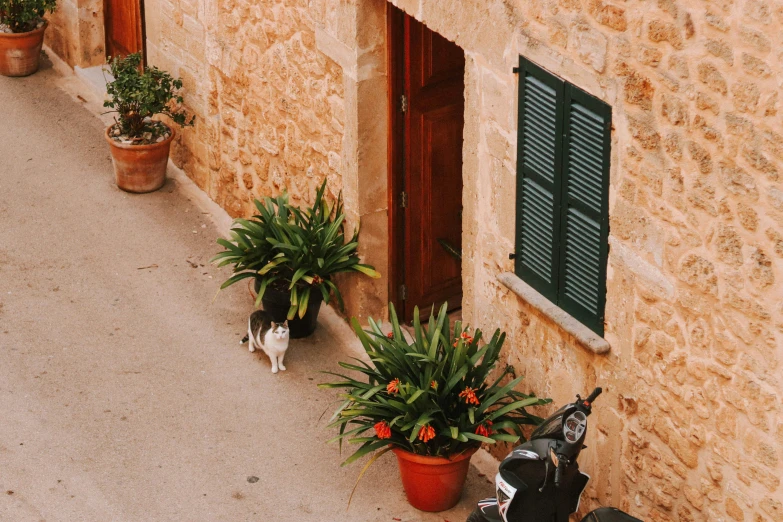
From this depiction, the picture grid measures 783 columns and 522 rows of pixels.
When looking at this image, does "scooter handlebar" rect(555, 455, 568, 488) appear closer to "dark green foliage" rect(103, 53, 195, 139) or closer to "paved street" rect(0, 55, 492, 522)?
"paved street" rect(0, 55, 492, 522)

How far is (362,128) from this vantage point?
8172 mm

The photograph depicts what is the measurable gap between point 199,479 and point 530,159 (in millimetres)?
2741

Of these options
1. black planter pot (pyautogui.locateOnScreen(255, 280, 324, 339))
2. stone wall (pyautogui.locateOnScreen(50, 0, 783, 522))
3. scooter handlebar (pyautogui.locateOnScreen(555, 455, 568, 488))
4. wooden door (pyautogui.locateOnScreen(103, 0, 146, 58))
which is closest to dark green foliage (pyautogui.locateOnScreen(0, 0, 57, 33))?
wooden door (pyautogui.locateOnScreen(103, 0, 146, 58))

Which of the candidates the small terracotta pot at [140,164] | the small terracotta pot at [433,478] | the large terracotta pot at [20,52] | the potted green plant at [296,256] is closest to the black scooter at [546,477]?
the small terracotta pot at [433,478]

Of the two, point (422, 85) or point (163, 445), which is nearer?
point (163, 445)

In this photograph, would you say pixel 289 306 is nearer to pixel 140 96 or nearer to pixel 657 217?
pixel 140 96

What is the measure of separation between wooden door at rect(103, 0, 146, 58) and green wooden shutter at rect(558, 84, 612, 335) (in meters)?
6.39

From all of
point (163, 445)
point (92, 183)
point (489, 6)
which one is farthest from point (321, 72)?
point (92, 183)

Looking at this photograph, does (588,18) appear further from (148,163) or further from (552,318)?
(148,163)

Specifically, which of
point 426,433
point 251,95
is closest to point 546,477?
point 426,433

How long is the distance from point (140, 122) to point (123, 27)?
2277 millimetres

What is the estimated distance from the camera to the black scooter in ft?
18.0

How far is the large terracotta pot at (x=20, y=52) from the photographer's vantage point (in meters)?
12.7

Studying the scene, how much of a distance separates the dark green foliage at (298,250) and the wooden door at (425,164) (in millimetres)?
A: 385
